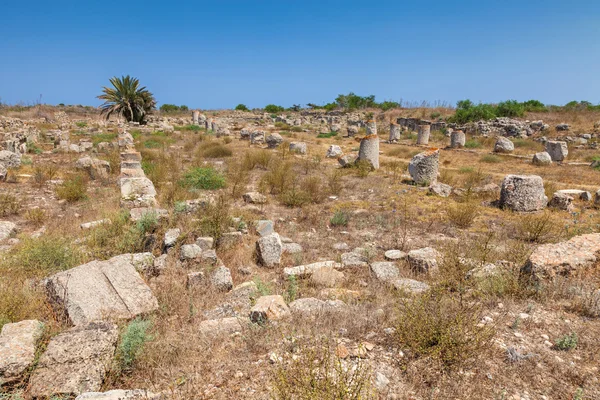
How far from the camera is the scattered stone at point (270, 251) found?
4.60 meters

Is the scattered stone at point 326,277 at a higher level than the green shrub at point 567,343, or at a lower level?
lower

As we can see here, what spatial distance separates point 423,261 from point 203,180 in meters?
5.97

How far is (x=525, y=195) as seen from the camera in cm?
748

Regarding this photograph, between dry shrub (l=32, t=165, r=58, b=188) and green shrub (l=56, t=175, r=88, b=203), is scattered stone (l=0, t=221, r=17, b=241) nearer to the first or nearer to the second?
green shrub (l=56, t=175, r=88, b=203)

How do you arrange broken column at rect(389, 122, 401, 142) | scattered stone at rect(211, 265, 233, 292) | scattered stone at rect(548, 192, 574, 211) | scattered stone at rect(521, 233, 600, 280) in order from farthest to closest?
broken column at rect(389, 122, 401, 142) < scattered stone at rect(548, 192, 574, 211) < scattered stone at rect(211, 265, 233, 292) < scattered stone at rect(521, 233, 600, 280)

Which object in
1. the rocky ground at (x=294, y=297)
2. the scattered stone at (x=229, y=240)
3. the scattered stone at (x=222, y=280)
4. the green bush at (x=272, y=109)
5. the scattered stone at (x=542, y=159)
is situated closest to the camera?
the rocky ground at (x=294, y=297)

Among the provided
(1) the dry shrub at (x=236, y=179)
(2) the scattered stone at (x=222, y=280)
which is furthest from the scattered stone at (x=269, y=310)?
(1) the dry shrub at (x=236, y=179)

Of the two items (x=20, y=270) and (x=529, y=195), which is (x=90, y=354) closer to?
(x=20, y=270)

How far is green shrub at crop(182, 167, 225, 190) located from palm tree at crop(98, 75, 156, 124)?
2160 centimetres

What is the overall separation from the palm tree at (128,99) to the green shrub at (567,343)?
96.9 ft

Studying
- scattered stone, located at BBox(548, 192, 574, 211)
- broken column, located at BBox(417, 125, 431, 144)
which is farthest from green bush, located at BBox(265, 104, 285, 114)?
scattered stone, located at BBox(548, 192, 574, 211)

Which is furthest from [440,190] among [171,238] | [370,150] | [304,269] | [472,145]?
[472,145]

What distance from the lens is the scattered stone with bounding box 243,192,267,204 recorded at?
761cm

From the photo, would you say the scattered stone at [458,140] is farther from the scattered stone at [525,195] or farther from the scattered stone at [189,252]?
the scattered stone at [189,252]
